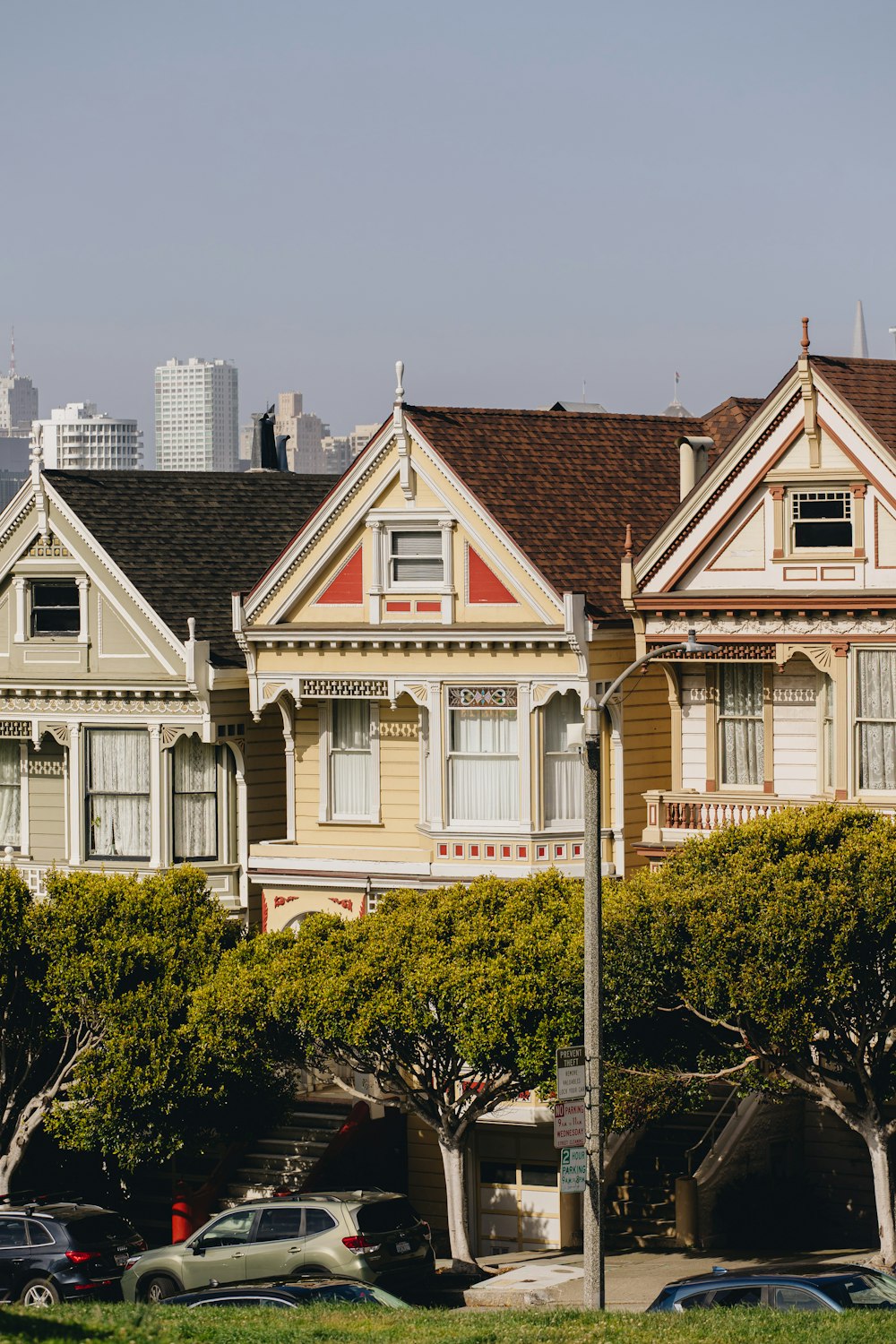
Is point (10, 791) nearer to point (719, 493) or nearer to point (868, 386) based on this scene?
point (719, 493)

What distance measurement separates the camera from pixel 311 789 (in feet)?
143

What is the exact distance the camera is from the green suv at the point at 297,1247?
33969mm

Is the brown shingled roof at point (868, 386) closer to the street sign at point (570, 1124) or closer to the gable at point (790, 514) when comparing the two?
the gable at point (790, 514)

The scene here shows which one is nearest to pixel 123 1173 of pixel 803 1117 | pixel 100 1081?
pixel 100 1081

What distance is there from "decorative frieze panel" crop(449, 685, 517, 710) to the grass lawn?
44.1 feet

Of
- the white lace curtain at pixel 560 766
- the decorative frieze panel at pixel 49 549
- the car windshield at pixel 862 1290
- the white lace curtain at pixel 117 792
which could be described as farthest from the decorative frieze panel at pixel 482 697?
the car windshield at pixel 862 1290

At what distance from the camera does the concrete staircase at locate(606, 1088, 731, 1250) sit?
1590 inches

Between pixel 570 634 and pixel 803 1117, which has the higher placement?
pixel 570 634

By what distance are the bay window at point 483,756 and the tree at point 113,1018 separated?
4.41 m

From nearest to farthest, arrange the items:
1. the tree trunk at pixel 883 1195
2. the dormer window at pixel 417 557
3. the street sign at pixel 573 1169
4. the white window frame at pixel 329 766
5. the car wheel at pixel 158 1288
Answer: the street sign at pixel 573 1169
the tree trunk at pixel 883 1195
the car wheel at pixel 158 1288
the dormer window at pixel 417 557
the white window frame at pixel 329 766

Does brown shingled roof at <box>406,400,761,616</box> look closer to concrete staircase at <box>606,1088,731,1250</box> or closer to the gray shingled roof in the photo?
the gray shingled roof

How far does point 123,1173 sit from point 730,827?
49.0 ft

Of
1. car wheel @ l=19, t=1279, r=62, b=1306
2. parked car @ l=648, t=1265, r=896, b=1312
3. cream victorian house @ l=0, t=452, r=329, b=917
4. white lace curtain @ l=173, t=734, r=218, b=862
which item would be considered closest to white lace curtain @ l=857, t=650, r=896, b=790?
parked car @ l=648, t=1265, r=896, b=1312

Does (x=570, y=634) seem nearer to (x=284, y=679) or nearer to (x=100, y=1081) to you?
(x=284, y=679)
